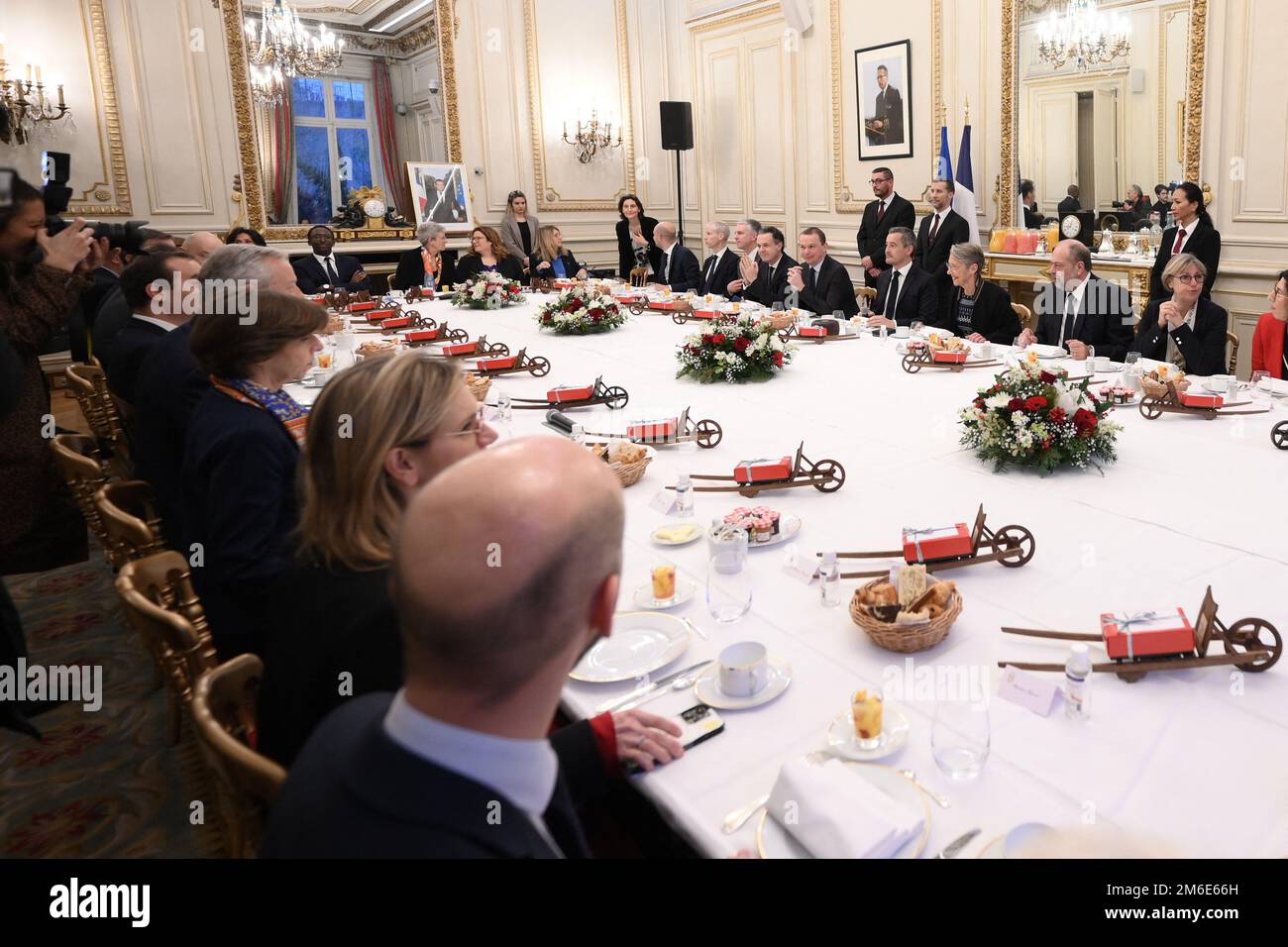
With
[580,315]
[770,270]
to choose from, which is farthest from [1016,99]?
[580,315]

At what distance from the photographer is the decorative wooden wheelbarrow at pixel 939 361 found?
4.14m

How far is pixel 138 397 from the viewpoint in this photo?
9.53 ft

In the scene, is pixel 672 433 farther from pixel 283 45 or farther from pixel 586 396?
pixel 283 45

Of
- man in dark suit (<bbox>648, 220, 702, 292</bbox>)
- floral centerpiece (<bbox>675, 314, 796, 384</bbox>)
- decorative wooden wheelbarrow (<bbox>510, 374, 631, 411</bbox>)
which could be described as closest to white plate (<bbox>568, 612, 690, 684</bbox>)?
decorative wooden wheelbarrow (<bbox>510, 374, 631, 411</bbox>)

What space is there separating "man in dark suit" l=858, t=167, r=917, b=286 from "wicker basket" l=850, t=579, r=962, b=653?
6544 mm

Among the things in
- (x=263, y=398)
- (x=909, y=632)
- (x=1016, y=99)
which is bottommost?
(x=909, y=632)

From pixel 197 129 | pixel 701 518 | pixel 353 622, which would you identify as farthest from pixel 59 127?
pixel 353 622

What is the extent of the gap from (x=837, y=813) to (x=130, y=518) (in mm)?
1755

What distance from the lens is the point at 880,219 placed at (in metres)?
8.18

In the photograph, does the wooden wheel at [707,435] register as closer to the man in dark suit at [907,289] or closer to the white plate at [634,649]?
the white plate at [634,649]

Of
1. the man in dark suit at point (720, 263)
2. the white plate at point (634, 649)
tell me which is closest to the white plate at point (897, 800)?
the white plate at point (634, 649)

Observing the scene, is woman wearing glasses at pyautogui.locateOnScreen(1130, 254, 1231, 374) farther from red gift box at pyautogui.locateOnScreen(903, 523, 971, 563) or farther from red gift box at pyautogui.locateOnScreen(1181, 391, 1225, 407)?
red gift box at pyautogui.locateOnScreen(903, 523, 971, 563)

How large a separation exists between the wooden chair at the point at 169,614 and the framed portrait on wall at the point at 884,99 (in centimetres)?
785
